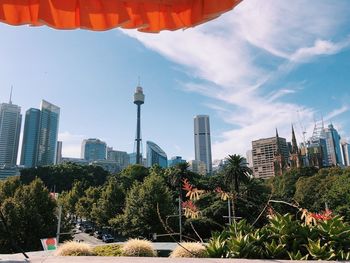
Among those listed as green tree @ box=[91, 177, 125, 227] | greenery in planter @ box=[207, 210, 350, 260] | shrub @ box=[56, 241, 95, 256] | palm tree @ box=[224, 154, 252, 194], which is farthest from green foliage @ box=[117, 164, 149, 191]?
greenery in planter @ box=[207, 210, 350, 260]

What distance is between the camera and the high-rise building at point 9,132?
16988cm

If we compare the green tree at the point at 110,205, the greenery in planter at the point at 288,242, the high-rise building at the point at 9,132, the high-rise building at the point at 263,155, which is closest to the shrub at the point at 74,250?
the greenery in planter at the point at 288,242

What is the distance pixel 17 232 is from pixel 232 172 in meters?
29.8

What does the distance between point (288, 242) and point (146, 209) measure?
23969 millimetres

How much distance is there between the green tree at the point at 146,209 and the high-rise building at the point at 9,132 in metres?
156

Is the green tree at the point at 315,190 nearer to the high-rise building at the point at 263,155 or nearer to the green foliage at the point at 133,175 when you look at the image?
the green foliage at the point at 133,175

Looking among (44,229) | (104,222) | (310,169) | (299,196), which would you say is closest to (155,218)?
(44,229)

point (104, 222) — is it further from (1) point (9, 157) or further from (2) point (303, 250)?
(1) point (9, 157)

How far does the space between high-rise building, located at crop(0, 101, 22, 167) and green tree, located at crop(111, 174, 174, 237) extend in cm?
15624

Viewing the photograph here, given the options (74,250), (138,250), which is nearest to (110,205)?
(138,250)

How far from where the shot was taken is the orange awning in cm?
263

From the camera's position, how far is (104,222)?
4294 centimetres

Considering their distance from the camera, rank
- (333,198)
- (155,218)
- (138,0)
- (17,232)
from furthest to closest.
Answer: (333,198)
(155,218)
(17,232)
(138,0)

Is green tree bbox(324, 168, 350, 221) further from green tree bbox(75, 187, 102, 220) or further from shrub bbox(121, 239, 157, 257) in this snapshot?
green tree bbox(75, 187, 102, 220)
